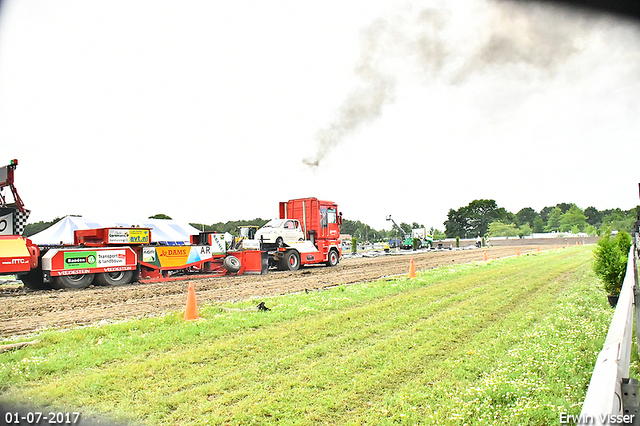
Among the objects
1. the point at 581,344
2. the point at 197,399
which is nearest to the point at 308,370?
the point at 197,399

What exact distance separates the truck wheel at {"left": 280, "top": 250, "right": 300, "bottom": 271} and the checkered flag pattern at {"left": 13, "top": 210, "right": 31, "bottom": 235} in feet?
35.2

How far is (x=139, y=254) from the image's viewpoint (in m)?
15.7

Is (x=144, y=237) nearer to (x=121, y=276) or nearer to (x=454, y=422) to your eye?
(x=121, y=276)


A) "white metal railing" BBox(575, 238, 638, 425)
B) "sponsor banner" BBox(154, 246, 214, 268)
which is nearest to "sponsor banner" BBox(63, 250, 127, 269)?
"sponsor banner" BBox(154, 246, 214, 268)

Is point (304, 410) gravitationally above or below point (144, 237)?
below

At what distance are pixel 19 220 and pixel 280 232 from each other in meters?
10.8

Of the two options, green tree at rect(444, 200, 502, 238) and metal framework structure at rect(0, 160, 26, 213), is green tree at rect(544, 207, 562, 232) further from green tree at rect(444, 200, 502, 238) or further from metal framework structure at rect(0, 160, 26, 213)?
metal framework structure at rect(0, 160, 26, 213)

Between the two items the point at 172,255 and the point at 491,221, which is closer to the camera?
the point at 172,255

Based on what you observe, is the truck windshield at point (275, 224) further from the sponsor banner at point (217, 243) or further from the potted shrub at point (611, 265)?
the potted shrub at point (611, 265)

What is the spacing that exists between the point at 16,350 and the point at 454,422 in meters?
6.24

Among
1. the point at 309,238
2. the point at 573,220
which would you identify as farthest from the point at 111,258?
the point at 573,220

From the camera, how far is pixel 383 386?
14.3 ft

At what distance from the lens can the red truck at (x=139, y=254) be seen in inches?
483

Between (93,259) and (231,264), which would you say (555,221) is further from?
(93,259)
